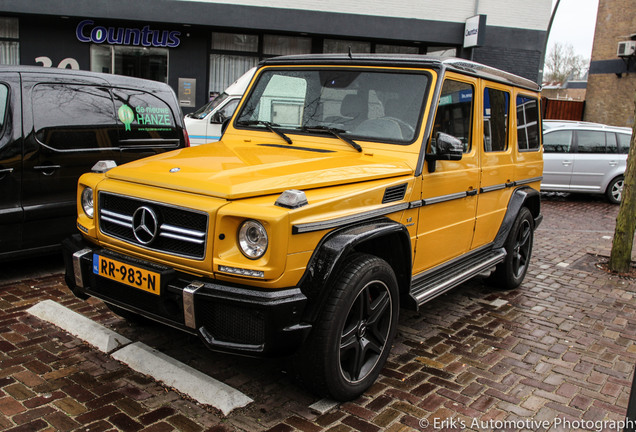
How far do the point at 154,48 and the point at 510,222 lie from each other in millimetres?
13422

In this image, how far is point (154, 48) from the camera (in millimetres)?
16000

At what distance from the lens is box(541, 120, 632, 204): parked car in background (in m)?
12.6

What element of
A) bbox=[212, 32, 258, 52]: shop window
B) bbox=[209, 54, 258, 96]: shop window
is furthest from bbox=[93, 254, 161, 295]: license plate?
bbox=[212, 32, 258, 52]: shop window

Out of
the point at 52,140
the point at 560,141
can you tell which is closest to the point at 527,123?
the point at 52,140

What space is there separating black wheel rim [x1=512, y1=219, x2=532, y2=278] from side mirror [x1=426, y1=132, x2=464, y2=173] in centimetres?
235

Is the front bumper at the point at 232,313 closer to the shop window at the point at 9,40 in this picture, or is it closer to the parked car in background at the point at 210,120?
the parked car in background at the point at 210,120

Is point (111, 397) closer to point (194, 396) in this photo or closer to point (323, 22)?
point (194, 396)

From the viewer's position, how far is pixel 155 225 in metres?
3.07

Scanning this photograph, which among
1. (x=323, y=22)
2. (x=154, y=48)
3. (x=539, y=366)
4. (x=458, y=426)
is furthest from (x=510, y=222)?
(x=154, y=48)

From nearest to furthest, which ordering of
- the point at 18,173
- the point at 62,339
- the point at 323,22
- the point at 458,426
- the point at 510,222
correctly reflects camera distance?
the point at 458,426 → the point at 62,339 → the point at 18,173 → the point at 510,222 → the point at 323,22

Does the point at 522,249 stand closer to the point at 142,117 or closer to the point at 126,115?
the point at 142,117

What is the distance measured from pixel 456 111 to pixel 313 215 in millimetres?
1986

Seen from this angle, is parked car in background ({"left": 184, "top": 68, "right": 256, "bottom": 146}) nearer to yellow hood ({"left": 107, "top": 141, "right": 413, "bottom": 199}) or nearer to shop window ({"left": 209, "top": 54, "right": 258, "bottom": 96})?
shop window ({"left": 209, "top": 54, "right": 258, "bottom": 96})

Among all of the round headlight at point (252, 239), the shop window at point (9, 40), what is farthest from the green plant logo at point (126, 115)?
the shop window at point (9, 40)
